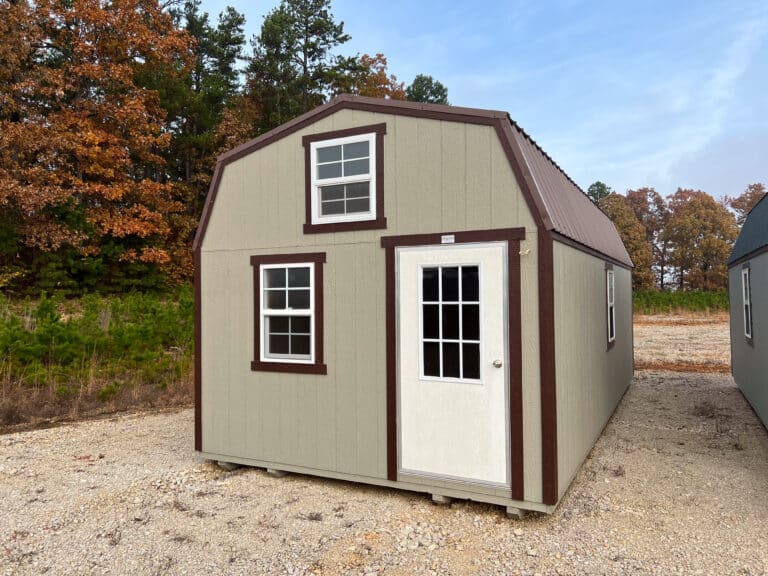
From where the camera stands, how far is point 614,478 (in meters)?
4.59

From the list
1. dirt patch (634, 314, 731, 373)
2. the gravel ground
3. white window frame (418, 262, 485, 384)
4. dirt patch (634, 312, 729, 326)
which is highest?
white window frame (418, 262, 485, 384)

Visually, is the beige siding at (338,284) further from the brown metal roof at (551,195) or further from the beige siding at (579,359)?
the beige siding at (579,359)

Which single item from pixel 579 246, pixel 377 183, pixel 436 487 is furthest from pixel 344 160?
pixel 436 487

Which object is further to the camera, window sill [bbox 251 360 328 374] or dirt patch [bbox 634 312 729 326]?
dirt patch [bbox 634 312 729 326]

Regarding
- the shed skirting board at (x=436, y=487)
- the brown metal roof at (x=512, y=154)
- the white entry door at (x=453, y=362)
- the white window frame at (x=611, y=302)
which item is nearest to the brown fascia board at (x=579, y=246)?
the brown metal roof at (x=512, y=154)

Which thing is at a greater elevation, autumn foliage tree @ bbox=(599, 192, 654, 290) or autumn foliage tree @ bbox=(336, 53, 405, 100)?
autumn foliage tree @ bbox=(336, 53, 405, 100)

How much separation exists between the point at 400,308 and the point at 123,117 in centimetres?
1386

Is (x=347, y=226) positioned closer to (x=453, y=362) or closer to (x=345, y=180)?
(x=345, y=180)

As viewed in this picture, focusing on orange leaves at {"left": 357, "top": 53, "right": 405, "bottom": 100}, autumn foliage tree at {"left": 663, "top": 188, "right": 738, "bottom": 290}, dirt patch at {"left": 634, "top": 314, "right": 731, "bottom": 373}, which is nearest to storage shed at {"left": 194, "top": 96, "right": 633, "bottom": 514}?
dirt patch at {"left": 634, "top": 314, "right": 731, "bottom": 373}

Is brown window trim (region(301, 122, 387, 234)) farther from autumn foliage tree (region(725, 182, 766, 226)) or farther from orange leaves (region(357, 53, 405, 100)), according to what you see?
autumn foliage tree (region(725, 182, 766, 226))

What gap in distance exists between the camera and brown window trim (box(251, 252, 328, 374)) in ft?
15.0

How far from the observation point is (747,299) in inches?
265

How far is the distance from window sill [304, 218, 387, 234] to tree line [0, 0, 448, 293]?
10.7 meters

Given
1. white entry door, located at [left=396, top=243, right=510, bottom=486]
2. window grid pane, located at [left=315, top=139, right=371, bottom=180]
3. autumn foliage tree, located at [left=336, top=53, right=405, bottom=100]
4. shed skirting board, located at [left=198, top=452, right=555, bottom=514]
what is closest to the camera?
shed skirting board, located at [left=198, top=452, right=555, bottom=514]
